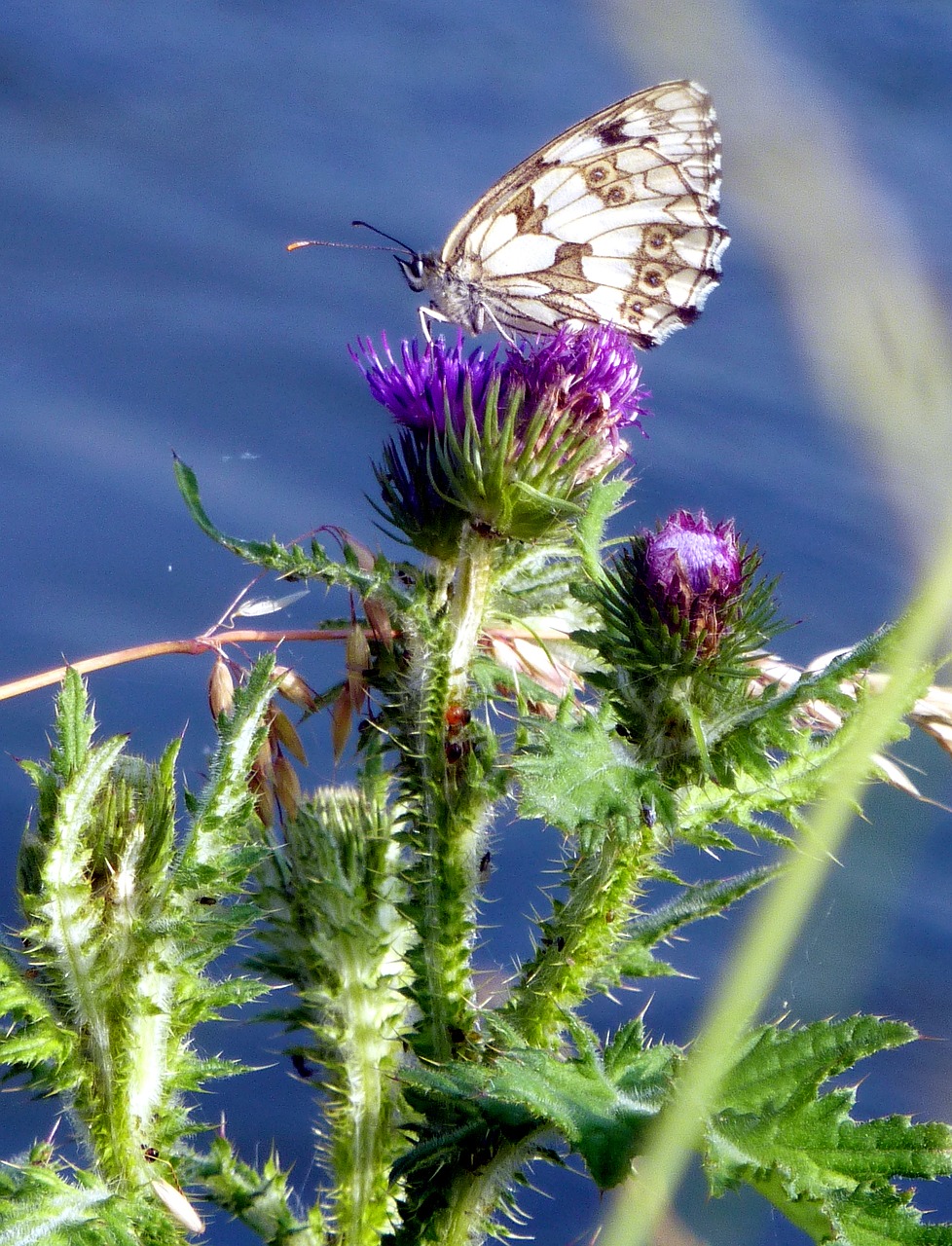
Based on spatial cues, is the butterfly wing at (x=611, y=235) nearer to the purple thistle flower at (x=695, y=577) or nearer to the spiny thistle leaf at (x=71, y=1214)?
the purple thistle flower at (x=695, y=577)

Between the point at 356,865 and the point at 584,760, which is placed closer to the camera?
the point at 584,760

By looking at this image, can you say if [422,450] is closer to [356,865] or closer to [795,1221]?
[356,865]

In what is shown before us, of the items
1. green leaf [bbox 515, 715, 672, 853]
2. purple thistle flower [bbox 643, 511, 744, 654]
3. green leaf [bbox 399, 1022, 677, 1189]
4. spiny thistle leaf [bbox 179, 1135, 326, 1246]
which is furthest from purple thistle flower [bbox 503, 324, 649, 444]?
spiny thistle leaf [bbox 179, 1135, 326, 1246]

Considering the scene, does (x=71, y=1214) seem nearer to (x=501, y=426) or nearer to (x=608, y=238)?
(x=501, y=426)

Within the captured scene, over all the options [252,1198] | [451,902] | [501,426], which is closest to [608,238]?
[501,426]

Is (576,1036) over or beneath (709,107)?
beneath

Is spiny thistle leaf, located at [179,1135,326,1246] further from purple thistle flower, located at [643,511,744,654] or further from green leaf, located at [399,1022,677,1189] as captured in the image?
purple thistle flower, located at [643,511,744,654]

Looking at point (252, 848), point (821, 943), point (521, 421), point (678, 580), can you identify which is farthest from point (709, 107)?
point (252, 848)
